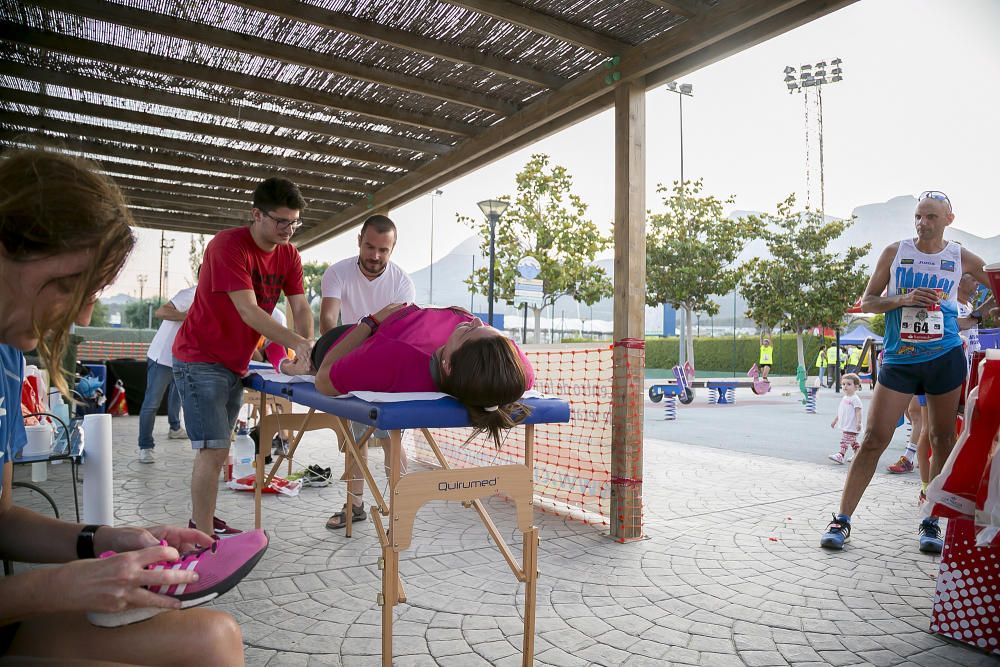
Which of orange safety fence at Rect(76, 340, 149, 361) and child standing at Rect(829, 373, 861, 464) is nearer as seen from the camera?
child standing at Rect(829, 373, 861, 464)

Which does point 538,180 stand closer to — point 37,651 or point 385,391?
point 385,391

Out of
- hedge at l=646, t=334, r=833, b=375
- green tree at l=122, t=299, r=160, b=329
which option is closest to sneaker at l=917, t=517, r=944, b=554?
green tree at l=122, t=299, r=160, b=329

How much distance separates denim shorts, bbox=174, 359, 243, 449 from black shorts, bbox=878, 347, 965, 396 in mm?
3093

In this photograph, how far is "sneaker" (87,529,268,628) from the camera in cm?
79

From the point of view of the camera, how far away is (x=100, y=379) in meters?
7.51

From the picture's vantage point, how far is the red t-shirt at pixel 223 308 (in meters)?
2.70

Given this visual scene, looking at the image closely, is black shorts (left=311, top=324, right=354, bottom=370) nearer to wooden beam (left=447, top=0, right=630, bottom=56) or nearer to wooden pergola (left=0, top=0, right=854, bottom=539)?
wooden pergola (left=0, top=0, right=854, bottom=539)

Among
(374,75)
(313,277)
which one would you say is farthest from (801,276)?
(313,277)

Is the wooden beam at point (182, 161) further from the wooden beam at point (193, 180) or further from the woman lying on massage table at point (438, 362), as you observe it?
the woman lying on massage table at point (438, 362)

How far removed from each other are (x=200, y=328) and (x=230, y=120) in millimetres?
2645

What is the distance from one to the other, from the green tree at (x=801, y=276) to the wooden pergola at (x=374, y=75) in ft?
72.2

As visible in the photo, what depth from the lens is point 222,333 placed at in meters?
2.74

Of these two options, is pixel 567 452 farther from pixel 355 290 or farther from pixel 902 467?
pixel 902 467

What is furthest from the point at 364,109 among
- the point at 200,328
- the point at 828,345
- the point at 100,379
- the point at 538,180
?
the point at 828,345
